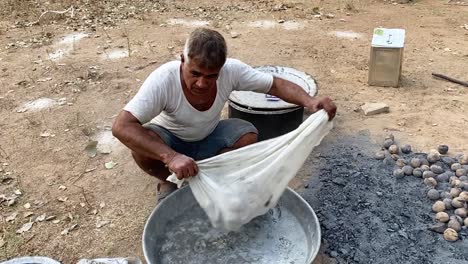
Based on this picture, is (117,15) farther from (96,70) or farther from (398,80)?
(398,80)

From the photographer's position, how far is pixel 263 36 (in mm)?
5629

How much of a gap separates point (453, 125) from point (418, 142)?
427mm

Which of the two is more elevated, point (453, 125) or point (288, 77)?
point (288, 77)

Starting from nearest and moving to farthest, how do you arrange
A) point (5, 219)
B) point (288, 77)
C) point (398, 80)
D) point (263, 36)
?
point (5, 219) → point (288, 77) → point (398, 80) → point (263, 36)

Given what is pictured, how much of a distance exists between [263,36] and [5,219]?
3.47 meters

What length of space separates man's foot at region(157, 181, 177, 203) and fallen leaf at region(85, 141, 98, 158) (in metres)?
0.81

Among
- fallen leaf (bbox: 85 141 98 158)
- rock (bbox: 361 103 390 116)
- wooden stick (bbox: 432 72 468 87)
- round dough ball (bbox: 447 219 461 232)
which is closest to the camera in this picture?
round dough ball (bbox: 447 219 461 232)

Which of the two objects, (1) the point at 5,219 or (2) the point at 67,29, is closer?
(1) the point at 5,219

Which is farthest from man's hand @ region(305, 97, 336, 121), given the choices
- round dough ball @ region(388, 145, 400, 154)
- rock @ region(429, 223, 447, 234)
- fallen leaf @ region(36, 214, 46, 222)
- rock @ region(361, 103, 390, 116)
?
fallen leaf @ region(36, 214, 46, 222)

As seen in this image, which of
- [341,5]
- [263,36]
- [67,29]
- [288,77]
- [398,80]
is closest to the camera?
[288,77]

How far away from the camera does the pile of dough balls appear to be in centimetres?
278

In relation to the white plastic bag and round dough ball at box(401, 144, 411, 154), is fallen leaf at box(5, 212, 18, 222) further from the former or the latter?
round dough ball at box(401, 144, 411, 154)

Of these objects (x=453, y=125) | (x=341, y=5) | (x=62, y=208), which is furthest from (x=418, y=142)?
(x=341, y=5)

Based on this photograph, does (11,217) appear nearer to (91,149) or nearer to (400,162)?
(91,149)
